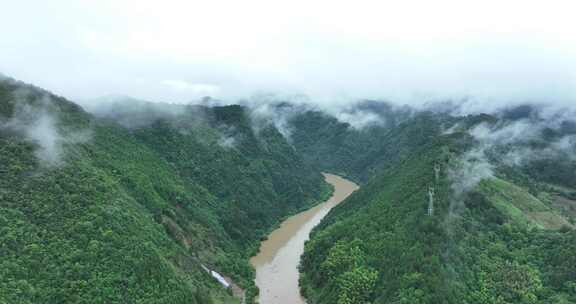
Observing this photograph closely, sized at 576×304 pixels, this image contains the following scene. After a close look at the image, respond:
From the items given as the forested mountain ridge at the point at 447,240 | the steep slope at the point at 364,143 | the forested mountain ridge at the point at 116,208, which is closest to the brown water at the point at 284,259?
the forested mountain ridge at the point at 116,208

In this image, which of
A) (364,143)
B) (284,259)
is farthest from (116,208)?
(364,143)

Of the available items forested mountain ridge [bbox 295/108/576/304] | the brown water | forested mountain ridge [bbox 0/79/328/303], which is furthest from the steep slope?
forested mountain ridge [bbox 0/79/328/303]

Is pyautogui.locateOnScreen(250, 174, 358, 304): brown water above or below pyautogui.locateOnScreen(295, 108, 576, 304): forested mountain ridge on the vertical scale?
below

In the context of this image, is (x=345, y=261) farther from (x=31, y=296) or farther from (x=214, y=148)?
(x=214, y=148)

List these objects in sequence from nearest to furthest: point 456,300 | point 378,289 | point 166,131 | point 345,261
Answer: point 456,300 < point 378,289 < point 345,261 < point 166,131

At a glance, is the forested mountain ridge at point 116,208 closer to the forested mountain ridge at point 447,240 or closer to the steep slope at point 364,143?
the forested mountain ridge at point 447,240

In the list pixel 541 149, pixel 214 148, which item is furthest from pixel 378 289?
pixel 541 149

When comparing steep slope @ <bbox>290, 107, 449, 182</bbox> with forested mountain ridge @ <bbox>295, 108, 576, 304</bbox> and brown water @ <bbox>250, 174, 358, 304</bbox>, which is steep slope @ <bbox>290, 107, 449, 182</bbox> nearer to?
brown water @ <bbox>250, 174, 358, 304</bbox>
